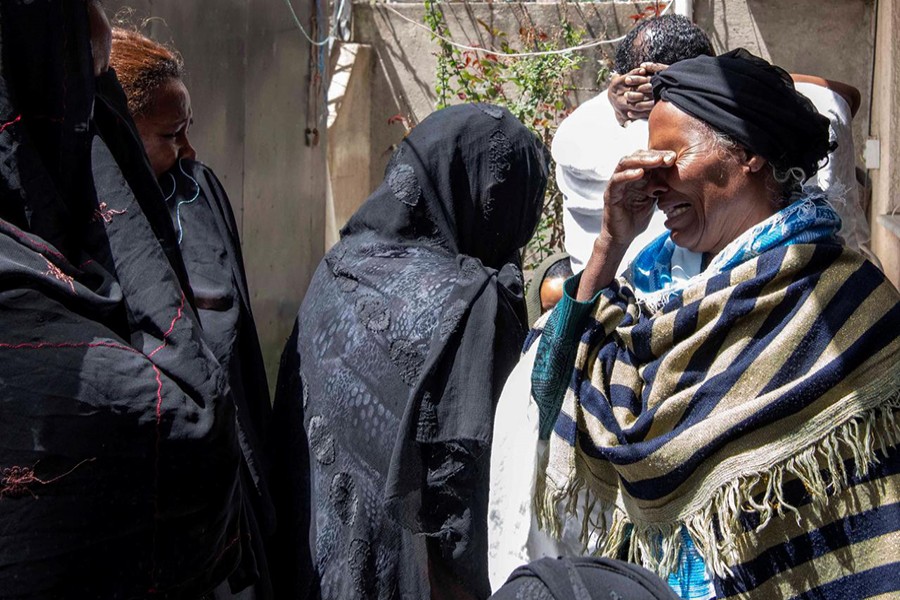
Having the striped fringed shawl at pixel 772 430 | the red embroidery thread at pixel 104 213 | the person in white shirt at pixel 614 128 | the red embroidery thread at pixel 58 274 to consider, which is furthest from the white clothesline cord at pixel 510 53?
the red embroidery thread at pixel 58 274

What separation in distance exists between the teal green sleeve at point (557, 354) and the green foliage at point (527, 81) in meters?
4.74

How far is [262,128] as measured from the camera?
673cm

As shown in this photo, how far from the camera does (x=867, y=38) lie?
663cm

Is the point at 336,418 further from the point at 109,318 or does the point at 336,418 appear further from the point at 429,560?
the point at 109,318

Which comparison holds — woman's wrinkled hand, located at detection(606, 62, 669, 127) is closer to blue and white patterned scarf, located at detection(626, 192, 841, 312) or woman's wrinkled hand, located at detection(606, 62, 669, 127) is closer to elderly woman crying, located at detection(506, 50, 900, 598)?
elderly woman crying, located at detection(506, 50, 900, 598)

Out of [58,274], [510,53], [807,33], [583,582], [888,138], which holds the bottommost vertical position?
[583,582]

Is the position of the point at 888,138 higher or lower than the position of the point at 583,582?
higher

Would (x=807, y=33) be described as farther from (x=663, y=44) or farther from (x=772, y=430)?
(x=772, y=430)

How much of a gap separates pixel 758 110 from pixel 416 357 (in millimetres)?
931

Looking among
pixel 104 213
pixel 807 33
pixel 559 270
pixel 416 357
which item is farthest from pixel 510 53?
pixel 104 213

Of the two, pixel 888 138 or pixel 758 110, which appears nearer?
pixel 758 110

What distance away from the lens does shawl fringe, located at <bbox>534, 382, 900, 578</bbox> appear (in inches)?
73.3

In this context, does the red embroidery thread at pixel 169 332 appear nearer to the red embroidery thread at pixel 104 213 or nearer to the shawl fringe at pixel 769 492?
the red embroidery thread at pixel 104 213

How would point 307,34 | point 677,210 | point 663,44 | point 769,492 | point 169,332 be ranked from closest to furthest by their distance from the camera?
point 169,332, point 769,492, point 677,210, point 663,44, point 307,34
